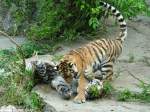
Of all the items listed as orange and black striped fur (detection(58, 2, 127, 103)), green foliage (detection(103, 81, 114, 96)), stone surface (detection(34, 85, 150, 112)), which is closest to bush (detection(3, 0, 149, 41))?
orange and black striped fur (detection(58, 2, 127, 103))

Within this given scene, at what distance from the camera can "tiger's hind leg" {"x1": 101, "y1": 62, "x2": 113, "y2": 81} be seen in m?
7.52

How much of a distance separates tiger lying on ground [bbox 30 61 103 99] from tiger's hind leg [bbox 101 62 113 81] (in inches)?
17.4

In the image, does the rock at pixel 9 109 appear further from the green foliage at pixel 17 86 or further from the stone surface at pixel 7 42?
the stone surface at pixel 7 42

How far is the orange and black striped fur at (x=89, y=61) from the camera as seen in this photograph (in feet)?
22.7

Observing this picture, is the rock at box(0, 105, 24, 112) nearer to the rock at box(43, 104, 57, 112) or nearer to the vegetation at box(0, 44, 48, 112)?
the vegetation at box(0, 44, 48, 112)

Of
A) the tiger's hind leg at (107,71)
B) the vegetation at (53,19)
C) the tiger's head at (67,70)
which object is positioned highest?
the vegetation at (53,19)

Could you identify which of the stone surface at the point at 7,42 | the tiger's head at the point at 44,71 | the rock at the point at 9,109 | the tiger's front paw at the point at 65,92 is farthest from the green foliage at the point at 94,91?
the stone surface at the point at 7,42

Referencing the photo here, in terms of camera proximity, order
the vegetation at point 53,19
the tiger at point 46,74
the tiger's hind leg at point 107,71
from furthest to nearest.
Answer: the vegetation at point 53,19 < the tiger's hind leg at point 107,71 < the tiger at point 46,74

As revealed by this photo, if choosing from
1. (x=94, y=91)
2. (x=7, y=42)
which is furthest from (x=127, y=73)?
(x=7, y=42)

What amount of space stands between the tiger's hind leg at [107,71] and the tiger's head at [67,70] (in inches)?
27.6

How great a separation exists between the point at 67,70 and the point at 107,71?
0.88 m

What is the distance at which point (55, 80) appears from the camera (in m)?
7.21

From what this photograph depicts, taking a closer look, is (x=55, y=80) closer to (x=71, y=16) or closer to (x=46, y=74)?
(x=46, y=74)

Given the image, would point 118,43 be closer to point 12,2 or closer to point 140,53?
point 140,53
